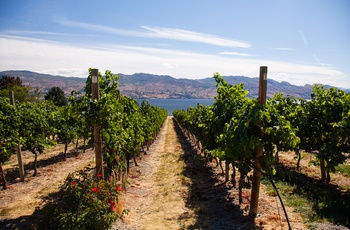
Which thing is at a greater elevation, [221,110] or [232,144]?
[221,110]

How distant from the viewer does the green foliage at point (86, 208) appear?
5.79 m

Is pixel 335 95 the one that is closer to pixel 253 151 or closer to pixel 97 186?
pixel 253 151

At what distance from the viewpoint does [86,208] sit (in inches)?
238

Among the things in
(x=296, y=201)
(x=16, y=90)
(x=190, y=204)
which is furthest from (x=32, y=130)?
(x=16, y=90)

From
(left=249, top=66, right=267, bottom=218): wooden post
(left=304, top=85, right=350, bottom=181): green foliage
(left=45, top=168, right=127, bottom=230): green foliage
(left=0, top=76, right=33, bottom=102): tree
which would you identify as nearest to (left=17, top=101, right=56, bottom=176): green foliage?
(left=45, top=168, right=127, bottom=230): green foliage

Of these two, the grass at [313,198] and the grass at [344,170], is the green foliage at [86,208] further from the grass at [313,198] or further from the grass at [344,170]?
the grass at [344,170]

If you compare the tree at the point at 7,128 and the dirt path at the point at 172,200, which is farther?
the tree at the point at 7,128

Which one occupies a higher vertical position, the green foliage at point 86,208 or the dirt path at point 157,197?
the green foliage at point 86,208

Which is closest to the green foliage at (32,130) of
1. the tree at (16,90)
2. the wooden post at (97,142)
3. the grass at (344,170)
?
the wooden post at (97,142)

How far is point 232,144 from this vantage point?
7.04m

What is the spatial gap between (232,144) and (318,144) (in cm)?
814

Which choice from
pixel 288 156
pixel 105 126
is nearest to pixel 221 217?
pixel 105 126

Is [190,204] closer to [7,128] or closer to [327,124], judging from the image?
[327,124]

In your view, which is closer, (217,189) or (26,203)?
(26,203)
